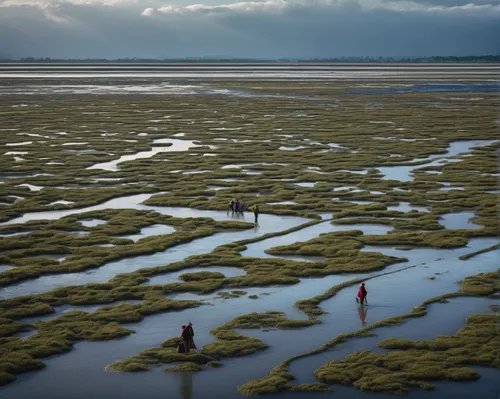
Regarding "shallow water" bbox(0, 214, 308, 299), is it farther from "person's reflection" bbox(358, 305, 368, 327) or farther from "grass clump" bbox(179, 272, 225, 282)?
"person's reflection" bbox(358, 305, 368, 327)

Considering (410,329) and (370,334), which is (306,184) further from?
(370,334)

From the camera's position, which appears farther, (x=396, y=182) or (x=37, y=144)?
(x=37, y=144)

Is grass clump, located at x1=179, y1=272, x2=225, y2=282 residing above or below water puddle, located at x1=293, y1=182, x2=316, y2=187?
above

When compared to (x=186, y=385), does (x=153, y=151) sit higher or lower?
lower

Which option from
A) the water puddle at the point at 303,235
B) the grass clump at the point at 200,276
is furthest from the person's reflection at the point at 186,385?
the water puddle at the point at 303,235

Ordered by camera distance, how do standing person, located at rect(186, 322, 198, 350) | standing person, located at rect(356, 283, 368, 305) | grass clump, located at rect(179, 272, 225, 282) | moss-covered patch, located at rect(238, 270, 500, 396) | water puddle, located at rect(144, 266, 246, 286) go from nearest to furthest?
moss-covered patch, located at rect(238, 270, 500, 396) → standing person, located at rect(186, 322, 198, 350) → standing person, located at rect(356, 283, 368, 305) → water puddle, located at rect(144, 266, 246, 286) → grass clump, located at rect(179, 272, 225, 282)

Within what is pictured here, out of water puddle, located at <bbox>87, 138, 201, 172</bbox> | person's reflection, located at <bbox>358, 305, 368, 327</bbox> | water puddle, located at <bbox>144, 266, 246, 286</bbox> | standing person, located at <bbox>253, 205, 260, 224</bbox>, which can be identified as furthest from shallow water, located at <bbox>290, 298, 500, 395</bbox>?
water puddle, located at <bbox>87, 138, 201, 172</bbox>

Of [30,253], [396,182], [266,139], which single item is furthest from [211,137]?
[30,253]

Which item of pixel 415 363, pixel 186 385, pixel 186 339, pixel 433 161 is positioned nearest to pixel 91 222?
pixel 186 339

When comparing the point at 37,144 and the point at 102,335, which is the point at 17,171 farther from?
the point at 102,335
